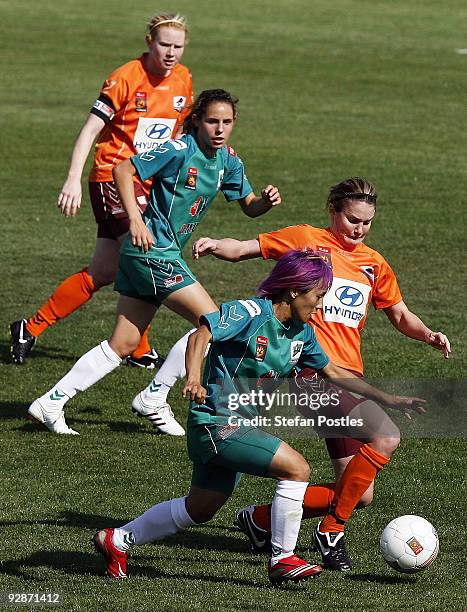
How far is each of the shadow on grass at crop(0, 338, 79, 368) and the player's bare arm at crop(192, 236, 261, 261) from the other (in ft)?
11.1

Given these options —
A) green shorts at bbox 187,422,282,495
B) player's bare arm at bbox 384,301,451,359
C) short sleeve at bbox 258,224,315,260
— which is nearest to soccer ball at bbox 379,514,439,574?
green shorts at bbox 187,422,282,495

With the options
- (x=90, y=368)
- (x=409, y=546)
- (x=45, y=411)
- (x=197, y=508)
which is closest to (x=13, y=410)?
(x=45, y=411)

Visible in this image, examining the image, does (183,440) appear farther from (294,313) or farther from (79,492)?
(294,313)

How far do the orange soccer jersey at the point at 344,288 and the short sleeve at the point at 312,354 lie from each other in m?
0.47

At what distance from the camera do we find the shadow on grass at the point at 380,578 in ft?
19.9

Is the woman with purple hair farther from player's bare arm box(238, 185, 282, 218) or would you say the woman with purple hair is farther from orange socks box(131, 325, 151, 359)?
orange socks box(131, 325, 151, 359)

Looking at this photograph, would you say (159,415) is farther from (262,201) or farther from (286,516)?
(286,516)

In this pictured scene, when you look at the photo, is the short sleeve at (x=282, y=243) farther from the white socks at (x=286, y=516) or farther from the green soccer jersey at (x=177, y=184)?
the white socks at (x=286, y=516)

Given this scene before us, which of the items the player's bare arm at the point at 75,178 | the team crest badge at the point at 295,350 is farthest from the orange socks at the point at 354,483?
the player's bare arm at the point at 75,178

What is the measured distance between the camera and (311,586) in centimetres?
593

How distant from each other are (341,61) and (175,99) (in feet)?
53.9

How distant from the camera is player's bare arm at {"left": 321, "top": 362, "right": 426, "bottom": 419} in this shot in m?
6.02

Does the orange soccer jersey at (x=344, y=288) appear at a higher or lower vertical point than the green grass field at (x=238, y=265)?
higher

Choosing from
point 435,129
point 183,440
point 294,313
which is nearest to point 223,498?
point 294,313
